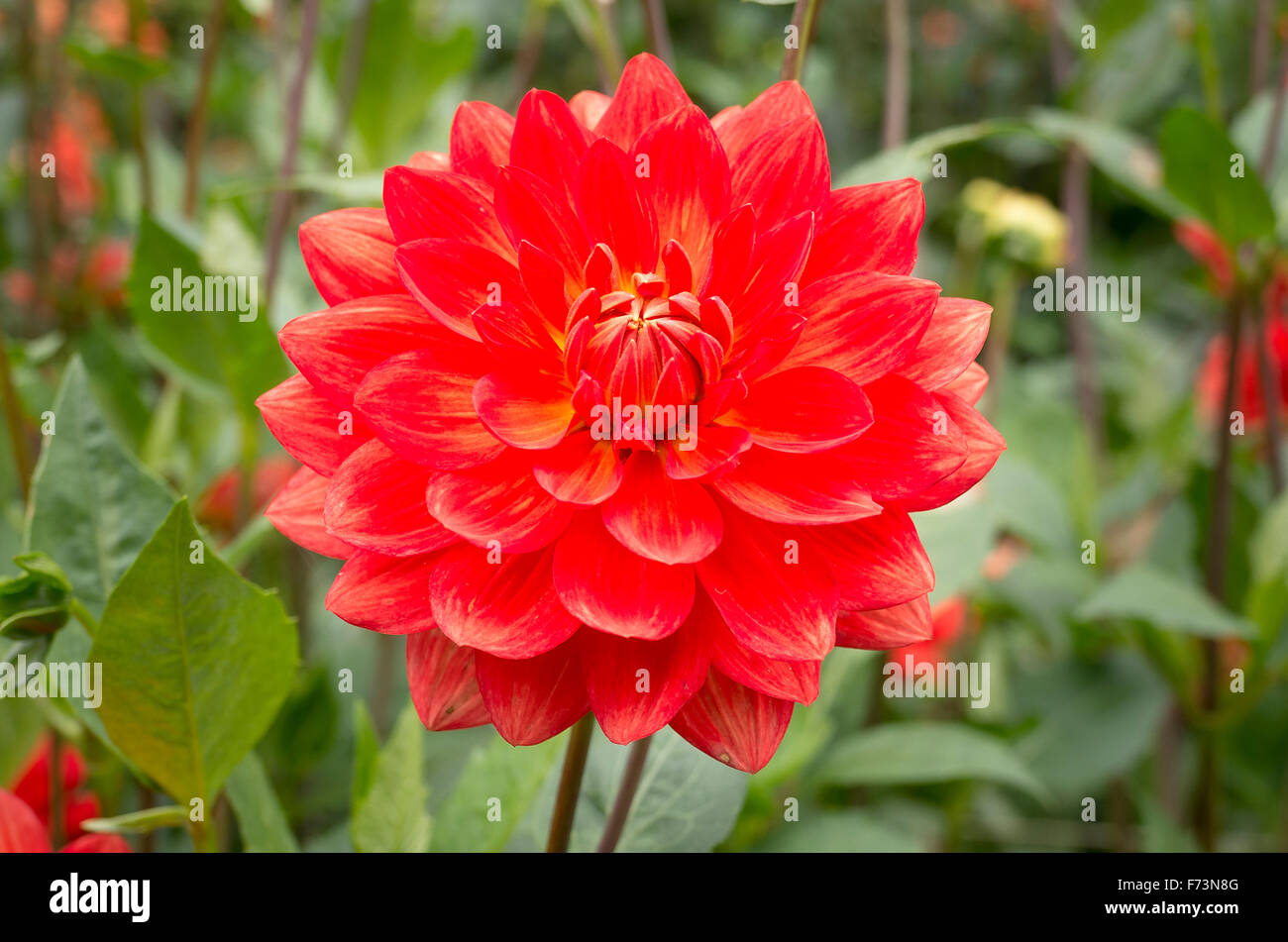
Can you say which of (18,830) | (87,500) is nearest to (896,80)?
(87,500)

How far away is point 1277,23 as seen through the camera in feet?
5.03

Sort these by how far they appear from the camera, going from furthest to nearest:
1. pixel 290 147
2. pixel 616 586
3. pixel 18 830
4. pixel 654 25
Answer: pixel 290 147, pixel 654 25, pixel 18 830, pixel 616 586

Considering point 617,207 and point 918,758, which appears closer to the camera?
point 617,207

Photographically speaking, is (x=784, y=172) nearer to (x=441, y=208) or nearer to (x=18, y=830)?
(x=441, y=208)

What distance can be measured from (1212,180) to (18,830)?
2.99 ft

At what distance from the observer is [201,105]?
3.18ft

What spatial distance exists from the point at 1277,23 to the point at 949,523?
1224 millimetres

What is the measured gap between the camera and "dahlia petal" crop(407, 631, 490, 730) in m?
0.48

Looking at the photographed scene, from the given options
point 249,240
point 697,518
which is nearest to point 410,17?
point 249,240

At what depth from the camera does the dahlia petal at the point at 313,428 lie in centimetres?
49

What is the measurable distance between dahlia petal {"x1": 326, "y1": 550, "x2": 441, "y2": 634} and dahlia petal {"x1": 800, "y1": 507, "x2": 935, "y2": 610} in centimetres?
17

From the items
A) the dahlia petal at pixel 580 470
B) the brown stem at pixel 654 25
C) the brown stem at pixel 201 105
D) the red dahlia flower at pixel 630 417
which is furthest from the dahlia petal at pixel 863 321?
the brown stem at pixel 201 105

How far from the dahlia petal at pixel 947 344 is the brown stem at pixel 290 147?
525mm

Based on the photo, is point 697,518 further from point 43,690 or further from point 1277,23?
point 1277,23
